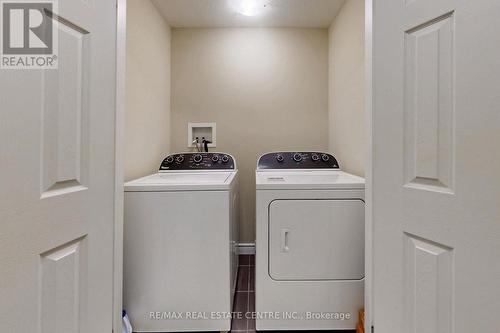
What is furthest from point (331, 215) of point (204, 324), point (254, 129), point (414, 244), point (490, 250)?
point (254, 129)

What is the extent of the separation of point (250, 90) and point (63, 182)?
2.08m

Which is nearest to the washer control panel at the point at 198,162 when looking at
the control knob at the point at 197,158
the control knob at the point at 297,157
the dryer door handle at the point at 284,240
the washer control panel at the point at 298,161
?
the control knob at the point at 197,158

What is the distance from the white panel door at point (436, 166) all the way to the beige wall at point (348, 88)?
0.90 meters

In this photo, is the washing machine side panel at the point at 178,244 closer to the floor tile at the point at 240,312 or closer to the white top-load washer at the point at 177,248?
the white top-load washer at the point at 177,248

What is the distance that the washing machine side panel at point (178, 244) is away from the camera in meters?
1.40

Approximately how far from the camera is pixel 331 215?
1449 mm

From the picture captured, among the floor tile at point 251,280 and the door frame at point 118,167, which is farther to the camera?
the floor tile at point 251,280

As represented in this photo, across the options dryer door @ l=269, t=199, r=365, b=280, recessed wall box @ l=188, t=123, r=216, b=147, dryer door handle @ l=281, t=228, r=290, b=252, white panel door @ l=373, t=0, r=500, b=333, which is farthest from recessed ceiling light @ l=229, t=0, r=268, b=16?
dryer door handle @ l=281, t=228, r=290, b=252

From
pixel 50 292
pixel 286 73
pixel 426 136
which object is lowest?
pixel 50 292

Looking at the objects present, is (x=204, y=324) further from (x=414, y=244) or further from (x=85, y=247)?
(x=414, y=244)

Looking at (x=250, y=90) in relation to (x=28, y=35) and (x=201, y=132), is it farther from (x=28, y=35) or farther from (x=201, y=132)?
(x=28, y=35)

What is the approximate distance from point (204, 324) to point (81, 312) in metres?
0.75

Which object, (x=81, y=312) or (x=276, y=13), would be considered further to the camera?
(x=276, y=13)

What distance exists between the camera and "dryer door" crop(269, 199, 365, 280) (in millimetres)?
1441
